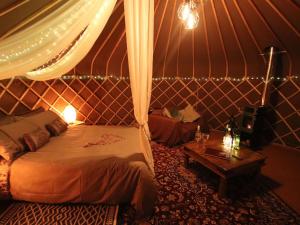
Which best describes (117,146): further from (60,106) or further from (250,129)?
(250,129)

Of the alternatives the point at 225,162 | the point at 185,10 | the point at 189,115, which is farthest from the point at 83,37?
the point at 189,115

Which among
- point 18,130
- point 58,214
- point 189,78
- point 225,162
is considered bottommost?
point 58,214

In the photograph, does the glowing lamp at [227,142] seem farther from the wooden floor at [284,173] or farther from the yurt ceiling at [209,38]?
the yurt ceiling at [209,38]

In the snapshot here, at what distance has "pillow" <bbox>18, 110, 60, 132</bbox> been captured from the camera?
2.22 meters

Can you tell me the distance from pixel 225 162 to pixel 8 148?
1897 millimetres

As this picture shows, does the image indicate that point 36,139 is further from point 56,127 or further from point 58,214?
point 58,214

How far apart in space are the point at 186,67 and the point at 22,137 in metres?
2.81

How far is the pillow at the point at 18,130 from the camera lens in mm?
1834

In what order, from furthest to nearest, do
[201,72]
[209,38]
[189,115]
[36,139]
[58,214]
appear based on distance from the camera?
[201,72]
[189,115]
[209,38]
[36,139]
[58,214]

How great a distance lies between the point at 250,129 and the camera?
3055mm

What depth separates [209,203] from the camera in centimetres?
179

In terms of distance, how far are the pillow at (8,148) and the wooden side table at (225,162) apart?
1.67 meters

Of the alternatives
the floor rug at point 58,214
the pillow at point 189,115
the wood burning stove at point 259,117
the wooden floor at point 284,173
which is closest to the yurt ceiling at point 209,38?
the wood burning stove at point 259,117

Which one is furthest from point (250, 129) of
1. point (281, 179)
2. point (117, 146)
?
point (117, 146)
